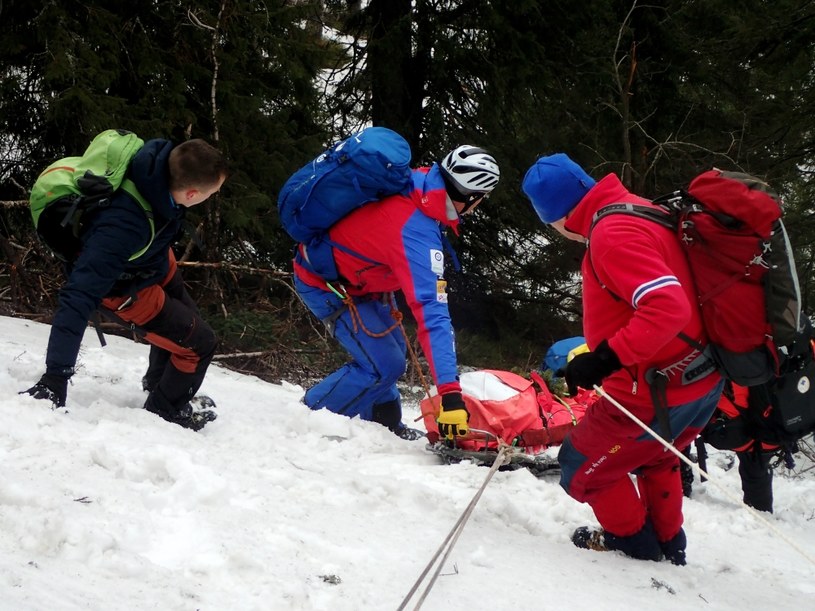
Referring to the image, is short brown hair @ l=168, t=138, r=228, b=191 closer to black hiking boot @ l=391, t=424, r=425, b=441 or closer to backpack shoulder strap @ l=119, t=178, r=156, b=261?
backpack shoulder strap @ l=119, t=178, r=156, b=261

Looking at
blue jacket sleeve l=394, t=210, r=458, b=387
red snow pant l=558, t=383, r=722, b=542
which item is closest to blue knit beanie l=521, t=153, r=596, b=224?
red snow pant l=558, t=383, r=722, b=542

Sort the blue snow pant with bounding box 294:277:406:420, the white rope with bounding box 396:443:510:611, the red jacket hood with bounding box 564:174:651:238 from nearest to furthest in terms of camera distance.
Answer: the white rope with bounding box 396:443:510:611 < the red jacket hood with bounding box 564:174:651:238 < the blue snow pant with bounding box 294:277:406:420

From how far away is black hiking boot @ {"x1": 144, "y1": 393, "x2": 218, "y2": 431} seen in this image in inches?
182

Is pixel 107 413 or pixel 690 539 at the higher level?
pixel 690 539

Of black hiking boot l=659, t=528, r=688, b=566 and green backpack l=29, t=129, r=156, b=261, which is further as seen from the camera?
green backpack l=29, t=129, r=156, b=261

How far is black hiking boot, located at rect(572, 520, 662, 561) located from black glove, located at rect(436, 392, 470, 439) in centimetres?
96

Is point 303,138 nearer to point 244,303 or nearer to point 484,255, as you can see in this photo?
point 244,303

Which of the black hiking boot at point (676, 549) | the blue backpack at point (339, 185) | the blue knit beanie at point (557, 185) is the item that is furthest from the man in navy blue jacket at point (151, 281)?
the black hiking boot at point (676, 549)

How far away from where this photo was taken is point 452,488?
13.9 ft

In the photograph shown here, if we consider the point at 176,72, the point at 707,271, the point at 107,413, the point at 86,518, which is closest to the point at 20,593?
the point at 86,518

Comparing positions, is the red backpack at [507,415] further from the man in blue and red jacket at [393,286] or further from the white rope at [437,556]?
the white rope at [437,556]

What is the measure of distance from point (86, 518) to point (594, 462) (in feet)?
7.33

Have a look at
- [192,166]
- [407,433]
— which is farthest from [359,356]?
[192,166]

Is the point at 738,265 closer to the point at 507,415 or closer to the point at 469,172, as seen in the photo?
the point at 469,172
